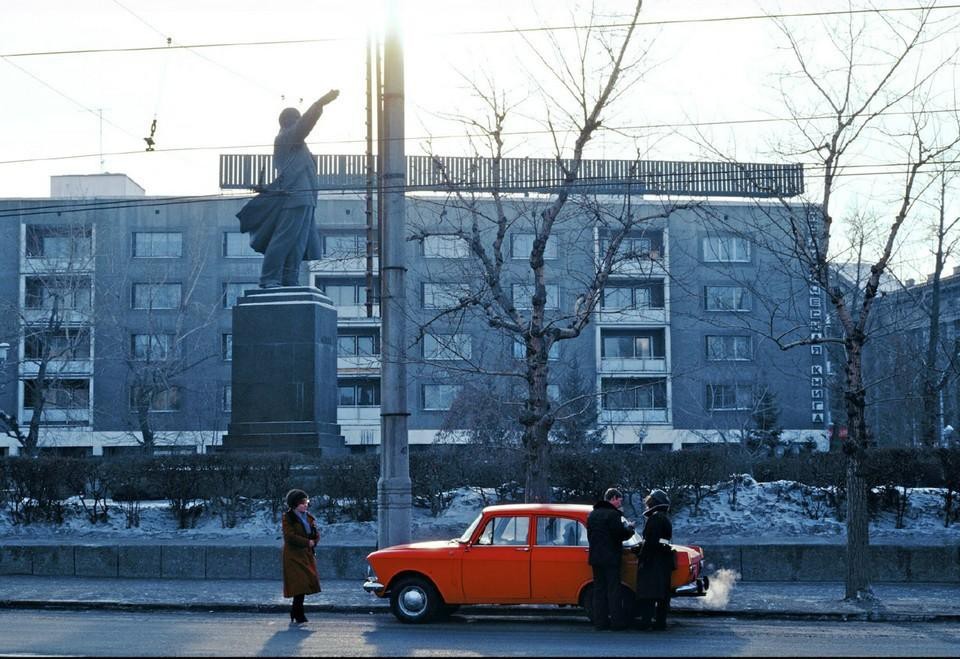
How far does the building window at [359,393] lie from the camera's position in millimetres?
60844

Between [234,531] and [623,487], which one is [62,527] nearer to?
[234,531]

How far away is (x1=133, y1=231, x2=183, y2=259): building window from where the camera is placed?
59625 mm

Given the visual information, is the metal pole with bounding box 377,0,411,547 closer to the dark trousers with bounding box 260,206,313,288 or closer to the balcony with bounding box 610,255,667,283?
the balcony with bounding box 610,255,667,283

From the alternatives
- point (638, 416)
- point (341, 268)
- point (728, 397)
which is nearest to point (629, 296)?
point (638, 416)

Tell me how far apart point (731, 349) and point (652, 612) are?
4602cm

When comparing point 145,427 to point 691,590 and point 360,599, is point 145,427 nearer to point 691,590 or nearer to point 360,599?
point 360,599

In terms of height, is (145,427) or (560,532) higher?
(145,427)

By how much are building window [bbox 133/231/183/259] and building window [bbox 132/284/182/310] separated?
1526mm

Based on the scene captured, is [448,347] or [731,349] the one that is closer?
[448,347]

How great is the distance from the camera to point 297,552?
14250 mm

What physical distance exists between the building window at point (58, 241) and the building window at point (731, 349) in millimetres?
28422

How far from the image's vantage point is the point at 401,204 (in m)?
16.2

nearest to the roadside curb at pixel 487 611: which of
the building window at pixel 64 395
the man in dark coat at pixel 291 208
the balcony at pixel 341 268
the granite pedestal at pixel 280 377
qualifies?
the granite pedestal at pixel 280 377

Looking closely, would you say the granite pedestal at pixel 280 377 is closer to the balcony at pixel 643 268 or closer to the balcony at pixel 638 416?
the balcony at pixel 643 268
